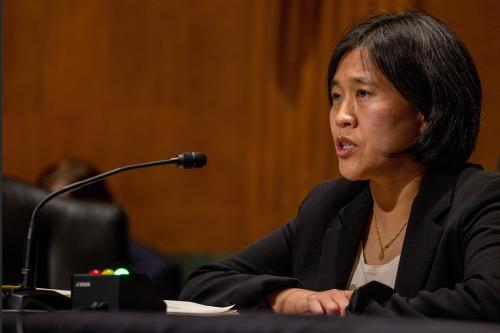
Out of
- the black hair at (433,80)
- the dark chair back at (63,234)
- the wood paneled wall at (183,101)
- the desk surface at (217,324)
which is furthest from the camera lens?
the wood paneled wall at (183,101)

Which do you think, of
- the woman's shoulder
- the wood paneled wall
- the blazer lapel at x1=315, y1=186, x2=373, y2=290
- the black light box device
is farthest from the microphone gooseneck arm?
the wood paneled wall

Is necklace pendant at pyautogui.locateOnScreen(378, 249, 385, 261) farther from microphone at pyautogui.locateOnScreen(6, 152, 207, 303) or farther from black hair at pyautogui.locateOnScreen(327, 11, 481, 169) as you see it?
microphone at pyautogui.locateOnScreen(6, 152, 207, 303)

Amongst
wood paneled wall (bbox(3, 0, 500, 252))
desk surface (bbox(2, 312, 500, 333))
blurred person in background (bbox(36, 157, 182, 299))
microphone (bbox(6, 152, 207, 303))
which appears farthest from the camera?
wood paneled wall (bbox(3, 0, 500, 252))

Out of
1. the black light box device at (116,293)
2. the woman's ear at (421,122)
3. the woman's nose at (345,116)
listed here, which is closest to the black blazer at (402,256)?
the woman's ear at (421,122)

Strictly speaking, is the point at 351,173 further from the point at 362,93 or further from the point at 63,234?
the point at 63,234

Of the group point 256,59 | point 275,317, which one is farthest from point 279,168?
point 275,317

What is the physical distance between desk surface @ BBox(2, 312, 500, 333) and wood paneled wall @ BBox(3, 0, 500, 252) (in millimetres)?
2817

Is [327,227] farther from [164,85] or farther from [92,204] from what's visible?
[164,85]

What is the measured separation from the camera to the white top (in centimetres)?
200

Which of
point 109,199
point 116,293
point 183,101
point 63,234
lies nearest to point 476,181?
point 116,293

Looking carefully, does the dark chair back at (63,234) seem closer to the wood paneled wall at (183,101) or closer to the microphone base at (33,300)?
Answer: the microphone base at (33,300)

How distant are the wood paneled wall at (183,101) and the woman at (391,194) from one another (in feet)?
6.03

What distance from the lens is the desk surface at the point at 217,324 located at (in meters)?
1.03

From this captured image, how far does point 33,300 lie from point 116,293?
16 cm
